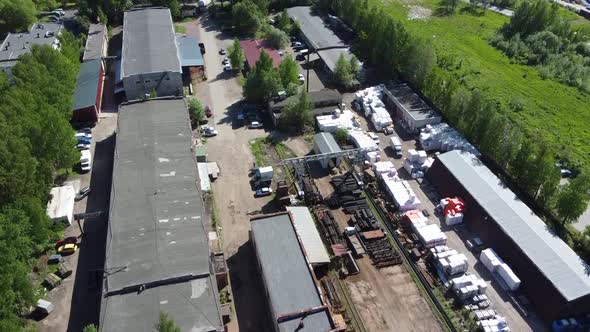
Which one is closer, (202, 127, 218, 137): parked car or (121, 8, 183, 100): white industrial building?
(202, 127, 218, 137): parked car

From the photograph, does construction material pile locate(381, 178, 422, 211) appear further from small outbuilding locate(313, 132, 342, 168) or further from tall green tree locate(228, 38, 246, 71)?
tall green tree locate(228, 38, 246, 71)

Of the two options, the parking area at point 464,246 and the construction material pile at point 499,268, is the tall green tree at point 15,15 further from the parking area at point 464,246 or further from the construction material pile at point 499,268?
the construction material pile at point 499,268

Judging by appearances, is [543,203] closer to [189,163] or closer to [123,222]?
[189,163]

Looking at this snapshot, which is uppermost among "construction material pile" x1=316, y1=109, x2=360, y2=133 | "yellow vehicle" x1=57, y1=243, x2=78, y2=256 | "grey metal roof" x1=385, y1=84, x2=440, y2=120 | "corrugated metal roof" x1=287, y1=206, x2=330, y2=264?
"grey metal roof" x1=385, y1=84, x2=440, y2=120

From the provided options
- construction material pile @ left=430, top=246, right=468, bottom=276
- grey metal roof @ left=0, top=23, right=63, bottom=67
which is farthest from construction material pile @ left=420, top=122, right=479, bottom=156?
grey metal roof @ left=0, top=23, right=63, bottom=67

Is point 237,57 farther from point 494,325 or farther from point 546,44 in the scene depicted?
point 546,44

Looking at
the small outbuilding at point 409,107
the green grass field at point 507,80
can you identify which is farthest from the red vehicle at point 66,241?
the green grass field at point 507,80
